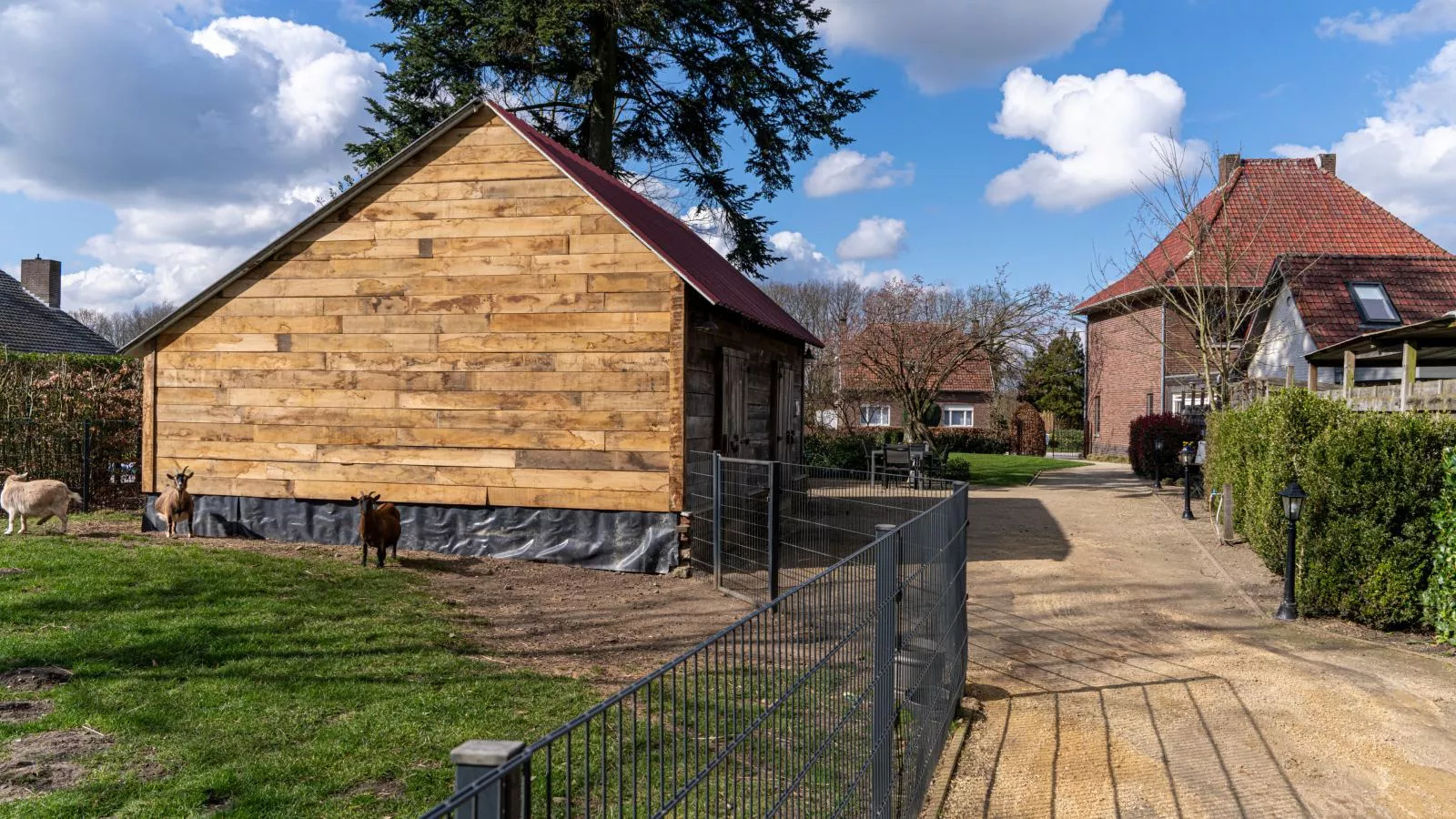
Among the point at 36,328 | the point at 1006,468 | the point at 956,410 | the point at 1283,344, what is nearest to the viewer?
the point at 1283,344

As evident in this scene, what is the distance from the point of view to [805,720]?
310cm

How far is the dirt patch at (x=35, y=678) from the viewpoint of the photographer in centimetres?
529

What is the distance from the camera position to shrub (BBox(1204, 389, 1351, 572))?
1025cm

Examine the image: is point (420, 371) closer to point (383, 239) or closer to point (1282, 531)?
point (383, 239)

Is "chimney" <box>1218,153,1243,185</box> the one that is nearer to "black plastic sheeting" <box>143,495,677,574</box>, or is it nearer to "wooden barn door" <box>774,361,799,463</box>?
"wooden barn door" <box>774,361,799,463</box>

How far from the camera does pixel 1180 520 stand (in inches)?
646

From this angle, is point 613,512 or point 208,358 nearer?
point 613,512

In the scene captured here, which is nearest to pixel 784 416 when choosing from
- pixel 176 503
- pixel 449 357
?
pixel 449 357

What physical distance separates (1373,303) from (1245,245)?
5.83 meters

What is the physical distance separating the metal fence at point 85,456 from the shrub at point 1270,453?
16357 millimetres

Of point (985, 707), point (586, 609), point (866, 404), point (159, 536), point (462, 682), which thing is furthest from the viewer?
point (866, 404)

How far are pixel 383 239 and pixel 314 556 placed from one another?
388 centimetres

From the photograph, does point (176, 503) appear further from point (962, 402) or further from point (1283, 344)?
point (962, 402)

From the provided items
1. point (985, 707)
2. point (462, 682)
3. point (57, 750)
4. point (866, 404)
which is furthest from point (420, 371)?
point (866, 404)
